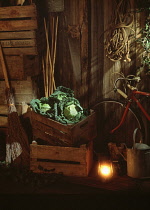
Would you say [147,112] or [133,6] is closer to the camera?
[133,6]

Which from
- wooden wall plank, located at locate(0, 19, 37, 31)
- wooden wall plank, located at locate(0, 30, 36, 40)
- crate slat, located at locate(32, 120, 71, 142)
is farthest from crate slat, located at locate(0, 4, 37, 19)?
crate slat, located at locate(32, 120, 71, 142)

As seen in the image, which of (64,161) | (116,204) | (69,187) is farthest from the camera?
(64,161)

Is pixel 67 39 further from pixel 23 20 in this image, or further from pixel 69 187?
pixel 69 187

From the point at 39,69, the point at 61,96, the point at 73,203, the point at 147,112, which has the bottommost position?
the point at 73,203

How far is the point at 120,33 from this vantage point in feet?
21.2

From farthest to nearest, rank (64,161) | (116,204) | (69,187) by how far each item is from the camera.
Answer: (64,161)
(69,187)
(116,204)

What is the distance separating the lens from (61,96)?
21.0 feet

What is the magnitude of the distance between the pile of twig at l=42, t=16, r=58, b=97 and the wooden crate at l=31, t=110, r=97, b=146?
0.89 meters

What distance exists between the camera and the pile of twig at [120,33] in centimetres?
641

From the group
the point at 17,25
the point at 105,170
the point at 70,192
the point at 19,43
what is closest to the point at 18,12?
the point at 17,25

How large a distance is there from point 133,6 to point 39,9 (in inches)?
85.2

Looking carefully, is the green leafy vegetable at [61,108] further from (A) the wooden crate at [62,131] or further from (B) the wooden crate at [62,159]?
(B) the wooden crate at [62,159]

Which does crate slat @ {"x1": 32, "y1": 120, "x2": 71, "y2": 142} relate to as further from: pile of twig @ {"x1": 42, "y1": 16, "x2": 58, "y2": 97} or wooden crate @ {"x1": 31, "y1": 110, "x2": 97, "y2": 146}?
pile of twig @ {"x1": 42, "y1": 16, "x2": 58, "y2": 97}

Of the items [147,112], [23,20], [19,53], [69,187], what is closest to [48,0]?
[23,20]
